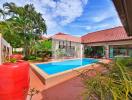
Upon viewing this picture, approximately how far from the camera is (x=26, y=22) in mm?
25766

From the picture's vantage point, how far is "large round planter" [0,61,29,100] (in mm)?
4992

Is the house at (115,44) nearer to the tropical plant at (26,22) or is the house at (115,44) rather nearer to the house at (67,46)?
the house at (67,46)

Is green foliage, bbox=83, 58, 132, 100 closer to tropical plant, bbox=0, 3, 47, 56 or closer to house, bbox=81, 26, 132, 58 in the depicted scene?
tropical plant, bbox=0, 3, 47, 56

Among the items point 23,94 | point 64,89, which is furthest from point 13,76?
point 64,89

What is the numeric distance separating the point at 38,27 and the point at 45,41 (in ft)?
14.0

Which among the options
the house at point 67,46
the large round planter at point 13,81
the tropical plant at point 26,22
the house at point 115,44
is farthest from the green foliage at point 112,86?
the house at point 67,46

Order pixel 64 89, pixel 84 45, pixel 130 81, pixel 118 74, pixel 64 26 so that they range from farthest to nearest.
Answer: pixel 64 26, pixel 84 45, pixel 64 89, pixel 118 74, pixel 130 81

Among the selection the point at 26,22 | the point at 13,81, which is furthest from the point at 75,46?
the point at 13,81

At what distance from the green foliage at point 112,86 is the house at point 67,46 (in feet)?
91.2

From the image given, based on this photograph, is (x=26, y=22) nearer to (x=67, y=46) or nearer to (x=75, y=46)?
(x=67, y=46)

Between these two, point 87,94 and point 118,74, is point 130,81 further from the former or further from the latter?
point 87,94

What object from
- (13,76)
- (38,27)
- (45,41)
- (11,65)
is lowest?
(13,76)

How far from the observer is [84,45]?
3278cm

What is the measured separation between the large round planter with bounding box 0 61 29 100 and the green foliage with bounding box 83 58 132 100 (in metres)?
3.92
